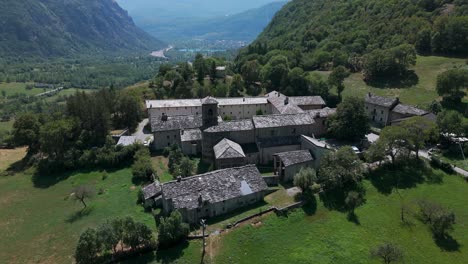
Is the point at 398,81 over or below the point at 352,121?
over

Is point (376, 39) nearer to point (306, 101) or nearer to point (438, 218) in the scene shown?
point (306, 101)

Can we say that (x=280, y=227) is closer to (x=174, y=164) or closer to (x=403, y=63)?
(x=174, y=164)

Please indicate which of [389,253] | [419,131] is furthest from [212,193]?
[419,131]

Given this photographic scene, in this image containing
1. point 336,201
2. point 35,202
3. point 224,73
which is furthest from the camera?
point 224,73

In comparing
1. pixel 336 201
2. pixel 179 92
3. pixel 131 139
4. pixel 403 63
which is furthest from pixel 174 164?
pixel 403 63

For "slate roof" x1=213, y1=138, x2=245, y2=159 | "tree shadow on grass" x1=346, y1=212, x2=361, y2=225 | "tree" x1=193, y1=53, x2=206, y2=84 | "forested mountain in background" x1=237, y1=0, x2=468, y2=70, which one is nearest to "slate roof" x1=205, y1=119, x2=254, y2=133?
"slate roof" x1=213, y1=138, x2=245, y2=159

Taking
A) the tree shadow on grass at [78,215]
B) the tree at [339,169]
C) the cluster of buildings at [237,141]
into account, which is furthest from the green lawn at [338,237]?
the tree shadow on grass at [78,215]
